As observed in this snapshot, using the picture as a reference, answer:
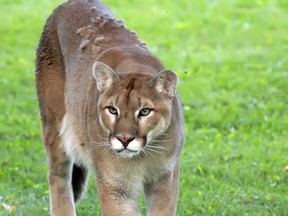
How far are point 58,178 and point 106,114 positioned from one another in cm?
195

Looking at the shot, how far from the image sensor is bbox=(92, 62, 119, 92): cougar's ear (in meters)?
7.23

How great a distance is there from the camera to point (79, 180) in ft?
29.6

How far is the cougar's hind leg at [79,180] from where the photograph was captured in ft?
29.4

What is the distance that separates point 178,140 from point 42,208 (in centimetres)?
235

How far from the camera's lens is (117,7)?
722 inches

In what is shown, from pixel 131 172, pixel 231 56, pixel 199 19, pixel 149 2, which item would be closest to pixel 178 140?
pixel 131 172

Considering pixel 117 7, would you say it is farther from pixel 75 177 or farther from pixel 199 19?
pixel 75 177

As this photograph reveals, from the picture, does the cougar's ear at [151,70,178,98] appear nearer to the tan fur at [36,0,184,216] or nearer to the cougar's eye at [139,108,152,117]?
the tan fur at [36,0,184,216]

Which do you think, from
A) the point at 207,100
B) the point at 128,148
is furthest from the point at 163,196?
the point at 207,100

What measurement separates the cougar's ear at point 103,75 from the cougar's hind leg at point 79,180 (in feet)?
5.87

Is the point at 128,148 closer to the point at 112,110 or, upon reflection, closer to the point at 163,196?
the point at 112,110

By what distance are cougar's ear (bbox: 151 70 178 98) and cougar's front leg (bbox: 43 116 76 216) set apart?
190 cm

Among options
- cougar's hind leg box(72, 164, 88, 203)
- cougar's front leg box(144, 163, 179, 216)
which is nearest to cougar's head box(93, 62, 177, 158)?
cougar's front leg box(144, 163, 179, 216)

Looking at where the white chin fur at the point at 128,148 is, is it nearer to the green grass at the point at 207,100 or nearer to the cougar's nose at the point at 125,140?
the cougar's nose at the point at 125,140
